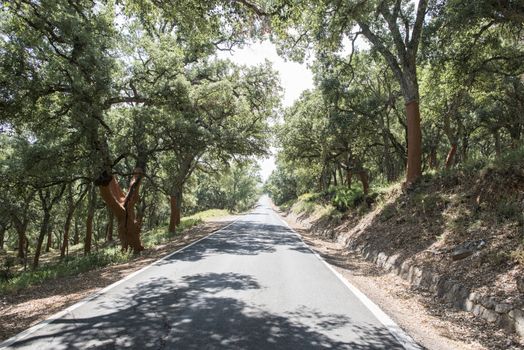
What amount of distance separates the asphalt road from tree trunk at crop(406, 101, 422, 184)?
678 centimetres

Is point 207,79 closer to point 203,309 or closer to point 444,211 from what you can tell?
point 444,211

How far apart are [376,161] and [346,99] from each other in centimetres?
2209

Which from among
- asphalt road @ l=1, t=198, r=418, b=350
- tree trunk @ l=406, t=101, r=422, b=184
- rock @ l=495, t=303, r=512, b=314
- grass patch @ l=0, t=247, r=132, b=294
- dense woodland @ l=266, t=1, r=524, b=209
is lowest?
grass patch @ l=0, t=247, r=132, b=294

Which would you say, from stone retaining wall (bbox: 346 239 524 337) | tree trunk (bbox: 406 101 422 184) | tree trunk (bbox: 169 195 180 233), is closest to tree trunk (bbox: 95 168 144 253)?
tree trunk (bbox: 169 195 180 233)

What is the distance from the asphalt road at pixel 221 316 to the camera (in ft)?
15.6

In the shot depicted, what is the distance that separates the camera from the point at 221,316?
5.80m

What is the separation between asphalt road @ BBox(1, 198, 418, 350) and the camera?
15.6 ft

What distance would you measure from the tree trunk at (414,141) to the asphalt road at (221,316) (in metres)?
6.78

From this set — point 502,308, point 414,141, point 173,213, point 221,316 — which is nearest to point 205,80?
point 173,213

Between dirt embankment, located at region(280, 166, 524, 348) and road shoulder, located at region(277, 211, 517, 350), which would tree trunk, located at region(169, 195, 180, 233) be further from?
road shoulder, located at region(277, 211, 517, 350)

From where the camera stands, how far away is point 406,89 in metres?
14.2

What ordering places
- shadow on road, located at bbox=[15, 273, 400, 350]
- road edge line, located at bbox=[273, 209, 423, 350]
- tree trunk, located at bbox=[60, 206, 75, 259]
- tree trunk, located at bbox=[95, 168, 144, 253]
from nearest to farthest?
shadow on road, located at bbox=[15, 273, 400, 350], road edge line, located at bbox=[273, 209, 423, 350], tree trunk, located at bbox=[95, 168, 144, 253], tree trunk, located at bbox=[60, 206, 75, 259]

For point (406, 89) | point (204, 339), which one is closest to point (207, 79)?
point (406, 89)

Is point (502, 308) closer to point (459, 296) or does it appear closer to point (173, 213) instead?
point (459, 296)
